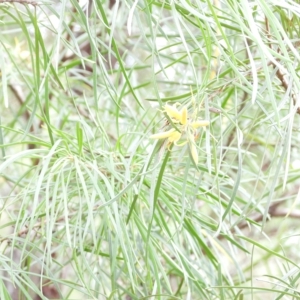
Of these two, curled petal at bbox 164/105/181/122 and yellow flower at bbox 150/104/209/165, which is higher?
curled petal at bbox 164/105/181/122

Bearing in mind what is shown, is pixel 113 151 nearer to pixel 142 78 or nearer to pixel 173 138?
pixel 173 138

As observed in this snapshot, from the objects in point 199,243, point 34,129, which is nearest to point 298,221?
point 34,129

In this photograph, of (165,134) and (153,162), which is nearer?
(165,134)

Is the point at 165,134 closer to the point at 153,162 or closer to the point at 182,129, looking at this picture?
the point at 182,129

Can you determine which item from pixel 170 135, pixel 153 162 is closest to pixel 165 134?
pixel 170 135

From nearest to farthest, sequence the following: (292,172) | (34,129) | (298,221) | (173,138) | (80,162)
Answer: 1. (173,138)
2. (80,162)
3. (292,172)
4. (34,129)
5. (298,221)

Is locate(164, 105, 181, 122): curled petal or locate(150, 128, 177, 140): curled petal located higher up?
locate(164, 105, 181, 122): curled petal

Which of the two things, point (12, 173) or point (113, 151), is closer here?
point (113, 151)

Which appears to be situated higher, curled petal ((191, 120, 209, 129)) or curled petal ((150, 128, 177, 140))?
curled petal ((191, 120, 209, 129))

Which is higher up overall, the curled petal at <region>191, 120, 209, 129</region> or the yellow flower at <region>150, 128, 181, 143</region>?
the curled petal at <region>191, 120, 209, 129</region>

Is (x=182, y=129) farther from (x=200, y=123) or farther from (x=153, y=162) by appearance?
(x=153, y=162)

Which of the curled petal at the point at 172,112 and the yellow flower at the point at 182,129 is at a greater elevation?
the curled petal at the point at 172,112
